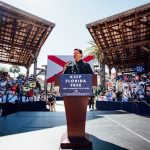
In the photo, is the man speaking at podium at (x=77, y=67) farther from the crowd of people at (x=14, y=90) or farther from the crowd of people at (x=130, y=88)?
the crowd of people at (x=130, y=88)

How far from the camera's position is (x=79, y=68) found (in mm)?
3049

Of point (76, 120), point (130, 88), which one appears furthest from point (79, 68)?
point (130, 88)

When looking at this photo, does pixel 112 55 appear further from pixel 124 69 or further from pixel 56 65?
pixel 56 65

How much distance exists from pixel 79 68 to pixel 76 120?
692 mm

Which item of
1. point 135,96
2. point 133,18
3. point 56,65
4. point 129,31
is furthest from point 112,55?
point 56,65

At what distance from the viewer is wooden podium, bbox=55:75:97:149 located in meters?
2.87

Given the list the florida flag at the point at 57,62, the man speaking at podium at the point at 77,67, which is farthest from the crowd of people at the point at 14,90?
the man speaking at podium at the point at 77,67

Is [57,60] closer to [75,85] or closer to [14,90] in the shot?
[75,85]

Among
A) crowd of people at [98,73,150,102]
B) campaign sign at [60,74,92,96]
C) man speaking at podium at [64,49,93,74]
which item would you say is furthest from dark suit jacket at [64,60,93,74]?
crowd of people at [98,73,150,102]

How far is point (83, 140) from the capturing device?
2.93 m

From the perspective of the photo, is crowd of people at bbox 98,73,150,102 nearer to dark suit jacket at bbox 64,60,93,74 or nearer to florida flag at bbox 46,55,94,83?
florida flag at bbox 46,55,94,83

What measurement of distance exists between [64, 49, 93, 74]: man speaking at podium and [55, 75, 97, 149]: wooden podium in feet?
0.54

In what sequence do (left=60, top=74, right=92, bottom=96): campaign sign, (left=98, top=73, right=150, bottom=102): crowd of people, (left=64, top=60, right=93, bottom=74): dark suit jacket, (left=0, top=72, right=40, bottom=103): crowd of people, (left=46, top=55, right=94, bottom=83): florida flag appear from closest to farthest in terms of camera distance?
1. (left=60, top=74, right=92, bottom=96): campaign sign
2. (left=64, top=60, right=93, bottom=74): dark suit jacket
3. (left=46, top=55, right=94, bottom=83): florida flag
4. (left=0, top=72, right=40, bottom=103): crowd of people
5. (left=98, top=73, right=150, bottom=102): crowd of people

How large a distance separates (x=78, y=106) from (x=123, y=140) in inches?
36.8
